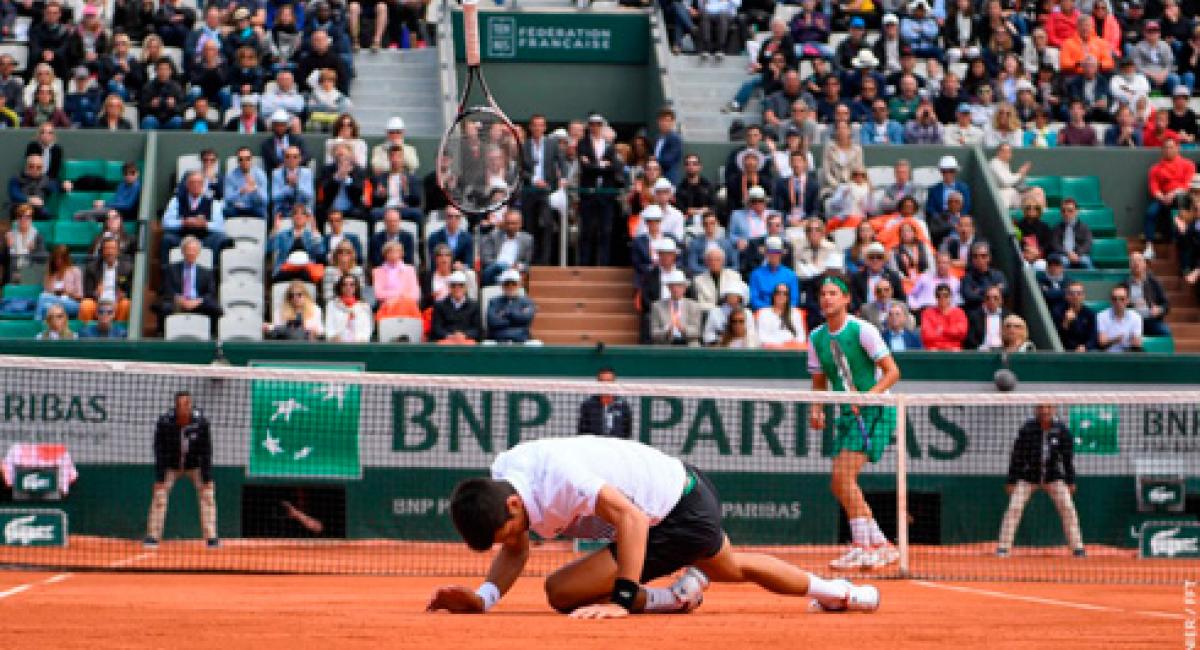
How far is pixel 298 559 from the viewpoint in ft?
54.6

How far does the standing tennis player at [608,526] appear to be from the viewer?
27.4 ft

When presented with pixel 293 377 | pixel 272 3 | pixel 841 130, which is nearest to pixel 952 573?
pixel 293 377

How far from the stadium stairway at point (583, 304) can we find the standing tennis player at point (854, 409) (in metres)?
7.38

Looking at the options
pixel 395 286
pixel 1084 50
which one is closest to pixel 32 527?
pixel 395 286

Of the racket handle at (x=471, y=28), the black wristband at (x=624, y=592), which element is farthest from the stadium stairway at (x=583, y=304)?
the black wristband at (x=624, y=592)

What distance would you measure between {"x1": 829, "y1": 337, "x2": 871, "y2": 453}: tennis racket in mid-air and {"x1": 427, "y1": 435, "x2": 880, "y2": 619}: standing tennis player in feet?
13.2

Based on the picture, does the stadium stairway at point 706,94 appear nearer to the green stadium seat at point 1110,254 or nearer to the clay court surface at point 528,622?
the green stadium seat at point 1110,254

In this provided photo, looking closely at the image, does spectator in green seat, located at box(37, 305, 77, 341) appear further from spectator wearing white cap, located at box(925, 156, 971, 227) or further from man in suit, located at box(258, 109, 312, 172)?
spectator wearing white cap, located at box(925, 156, 971, 227)

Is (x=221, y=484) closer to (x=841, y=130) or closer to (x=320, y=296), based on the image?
(x=320, y=296)

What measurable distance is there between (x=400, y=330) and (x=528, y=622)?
1148 centimetres

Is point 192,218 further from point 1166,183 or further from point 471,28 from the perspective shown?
point 1166,183

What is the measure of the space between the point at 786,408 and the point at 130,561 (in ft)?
20.6

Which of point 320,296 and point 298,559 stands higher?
point 320,296

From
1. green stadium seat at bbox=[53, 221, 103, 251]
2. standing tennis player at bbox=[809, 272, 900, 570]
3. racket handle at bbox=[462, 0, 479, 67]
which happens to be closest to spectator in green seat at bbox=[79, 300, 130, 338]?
green stadium seat at bbox=[53, 221, 103, 251]
